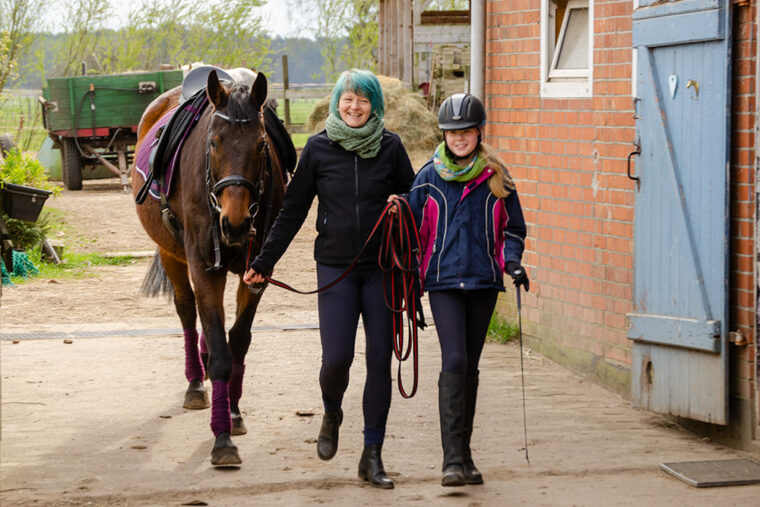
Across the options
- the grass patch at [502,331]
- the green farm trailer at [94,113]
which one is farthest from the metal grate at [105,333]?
the green farm trailer at [94,113]

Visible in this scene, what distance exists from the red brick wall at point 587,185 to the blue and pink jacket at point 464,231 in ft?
4.36

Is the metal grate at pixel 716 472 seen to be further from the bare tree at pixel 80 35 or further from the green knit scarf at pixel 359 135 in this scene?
the bare tree at pixel 80 35

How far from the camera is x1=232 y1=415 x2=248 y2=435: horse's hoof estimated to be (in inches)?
216

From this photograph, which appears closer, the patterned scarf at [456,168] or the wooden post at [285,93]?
the patterned scarf at [456,168]

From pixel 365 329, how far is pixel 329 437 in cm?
55

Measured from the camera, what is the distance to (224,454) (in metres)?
4.92

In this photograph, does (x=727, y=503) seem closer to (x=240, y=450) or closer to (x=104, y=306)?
(x=240, y=450)

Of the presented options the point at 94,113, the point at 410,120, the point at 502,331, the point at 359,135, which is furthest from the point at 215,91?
the point at 94,113

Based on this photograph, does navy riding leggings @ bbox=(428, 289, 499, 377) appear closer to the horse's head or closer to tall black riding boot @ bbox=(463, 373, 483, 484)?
tall black riding boot @ bbox=(463, 373, 483, 484)

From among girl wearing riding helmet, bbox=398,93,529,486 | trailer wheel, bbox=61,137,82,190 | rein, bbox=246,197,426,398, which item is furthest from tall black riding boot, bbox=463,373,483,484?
trailer wheel, bbox=61,137,82,190

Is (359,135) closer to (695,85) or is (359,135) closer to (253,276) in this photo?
(253,276)

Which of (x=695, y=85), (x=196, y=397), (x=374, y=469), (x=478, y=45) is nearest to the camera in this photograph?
(x=374, y=469)

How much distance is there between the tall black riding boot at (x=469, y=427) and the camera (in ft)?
15.1

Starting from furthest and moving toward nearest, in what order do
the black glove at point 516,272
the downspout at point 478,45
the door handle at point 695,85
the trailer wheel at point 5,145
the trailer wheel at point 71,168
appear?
the trailer wheel at point 71,168
the trailer wheel at point 5,145
the downspout at point 478,45
the door handle at point 695,85
the black glove at point 516,272
